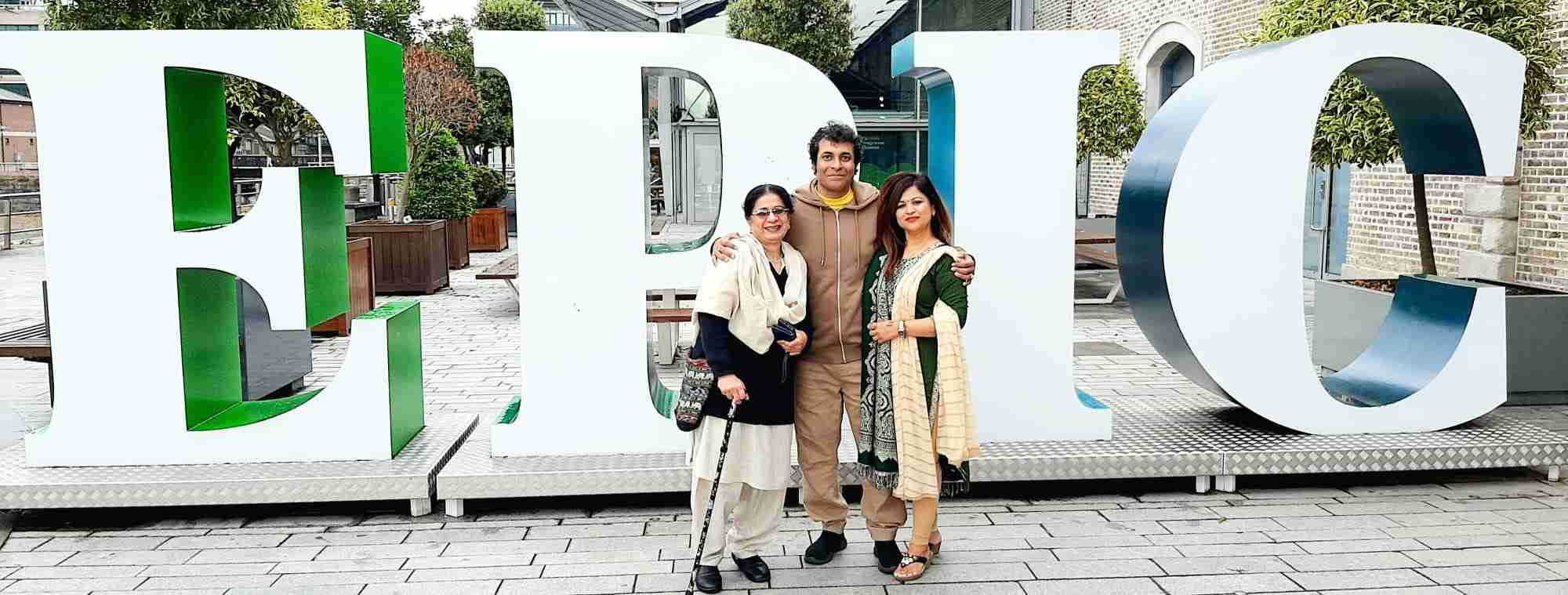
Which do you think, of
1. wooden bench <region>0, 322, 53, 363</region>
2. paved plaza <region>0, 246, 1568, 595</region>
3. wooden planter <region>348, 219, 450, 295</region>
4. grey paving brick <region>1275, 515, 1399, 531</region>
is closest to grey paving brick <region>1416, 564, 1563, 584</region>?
paved plaza <region>0, 246, 1568, 595</region>

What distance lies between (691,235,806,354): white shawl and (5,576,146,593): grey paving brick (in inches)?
81.7

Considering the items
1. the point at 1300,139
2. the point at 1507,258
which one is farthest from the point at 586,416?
the point at 1507,258

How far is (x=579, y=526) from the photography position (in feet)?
14.8

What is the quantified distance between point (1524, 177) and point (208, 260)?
871cm

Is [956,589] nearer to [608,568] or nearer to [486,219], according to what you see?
[608,568]

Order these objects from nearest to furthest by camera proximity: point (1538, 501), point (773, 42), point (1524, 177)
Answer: point (1538, 501)
point (1524, 177)
point (773, 42)

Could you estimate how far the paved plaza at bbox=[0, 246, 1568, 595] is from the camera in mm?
3867

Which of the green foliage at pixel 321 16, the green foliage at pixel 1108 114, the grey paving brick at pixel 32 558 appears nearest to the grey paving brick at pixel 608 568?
the grey paving brick at pixel 32 558

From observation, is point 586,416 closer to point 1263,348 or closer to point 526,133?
point 526,133

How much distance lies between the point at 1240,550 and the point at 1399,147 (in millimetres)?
3755

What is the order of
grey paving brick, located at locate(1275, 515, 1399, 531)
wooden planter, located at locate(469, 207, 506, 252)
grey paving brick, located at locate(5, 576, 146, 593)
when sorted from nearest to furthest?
grey paving brick, located at locate(5, 576, 146, 593)
grey paving brick, located at locate(1275, 515, 1399, 531)
wooden planter, located at locate(469, 207, 506, 252)

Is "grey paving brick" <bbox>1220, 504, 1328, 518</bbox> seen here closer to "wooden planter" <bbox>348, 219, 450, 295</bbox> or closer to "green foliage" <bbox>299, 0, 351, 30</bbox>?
"wooden planter" <bbox>348, 219, 450, 295</bbox>

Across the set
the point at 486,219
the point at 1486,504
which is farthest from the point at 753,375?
A: the point at 486,219

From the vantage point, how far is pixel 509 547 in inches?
168
